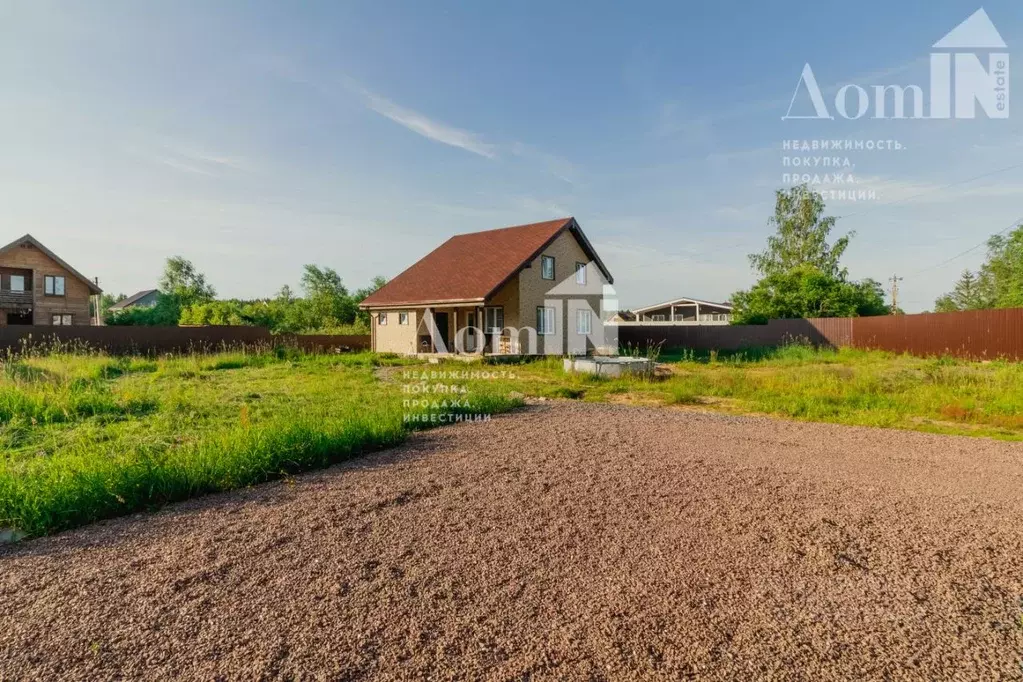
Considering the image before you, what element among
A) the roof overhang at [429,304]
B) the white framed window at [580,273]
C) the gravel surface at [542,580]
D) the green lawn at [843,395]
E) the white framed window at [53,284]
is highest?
the white framed window at [53,284]

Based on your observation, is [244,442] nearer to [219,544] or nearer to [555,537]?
[219,544]

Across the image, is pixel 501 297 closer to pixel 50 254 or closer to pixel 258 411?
pixel 258 411

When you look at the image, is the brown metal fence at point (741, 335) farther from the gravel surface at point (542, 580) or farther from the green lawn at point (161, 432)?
the gravel surface at point (542, 580)

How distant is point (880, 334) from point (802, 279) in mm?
8317

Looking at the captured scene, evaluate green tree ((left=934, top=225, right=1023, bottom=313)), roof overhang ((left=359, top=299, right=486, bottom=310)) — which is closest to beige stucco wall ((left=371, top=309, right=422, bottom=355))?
roof overhang ((left=359, top=299, right=486, bottom=310))

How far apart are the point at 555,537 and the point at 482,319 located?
17.7 metres

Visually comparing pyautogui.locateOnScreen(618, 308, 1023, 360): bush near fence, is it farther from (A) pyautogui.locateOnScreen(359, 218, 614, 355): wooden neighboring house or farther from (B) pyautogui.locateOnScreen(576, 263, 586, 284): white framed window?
(A) pyautogui.locateOnScreen(359, 218, 614, 355): wooden neighboring house

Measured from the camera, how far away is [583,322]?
2175 centimetres

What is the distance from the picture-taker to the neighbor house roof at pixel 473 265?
19.0 metres

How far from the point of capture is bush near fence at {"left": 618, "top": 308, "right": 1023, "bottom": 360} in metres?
15.2

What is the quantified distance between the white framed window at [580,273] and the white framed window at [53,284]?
30385 mm

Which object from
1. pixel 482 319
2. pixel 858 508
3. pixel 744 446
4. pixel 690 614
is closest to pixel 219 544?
pixel 690 614

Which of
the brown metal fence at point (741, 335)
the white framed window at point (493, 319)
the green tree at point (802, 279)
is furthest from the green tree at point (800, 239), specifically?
the white framed window at point (493, 319)

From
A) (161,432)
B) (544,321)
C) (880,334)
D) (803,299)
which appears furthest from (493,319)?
(803,299)
